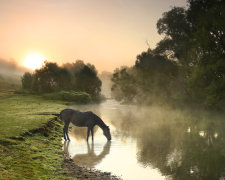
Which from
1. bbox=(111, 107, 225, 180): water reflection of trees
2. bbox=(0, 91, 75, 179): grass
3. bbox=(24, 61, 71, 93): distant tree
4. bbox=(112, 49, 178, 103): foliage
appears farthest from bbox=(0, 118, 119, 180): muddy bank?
bbox=(24, 61, 71, 93): distant tree

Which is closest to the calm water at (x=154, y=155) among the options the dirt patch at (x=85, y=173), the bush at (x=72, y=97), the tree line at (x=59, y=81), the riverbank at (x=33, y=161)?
the dirt patch at (x=85, y=173)

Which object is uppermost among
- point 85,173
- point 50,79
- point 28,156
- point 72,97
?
point 50,79

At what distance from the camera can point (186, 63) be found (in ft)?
159

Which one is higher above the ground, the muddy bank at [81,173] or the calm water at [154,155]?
the muddy bank at [81,173]

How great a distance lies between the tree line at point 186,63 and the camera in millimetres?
36031

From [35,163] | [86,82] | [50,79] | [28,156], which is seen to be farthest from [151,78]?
[35,163]

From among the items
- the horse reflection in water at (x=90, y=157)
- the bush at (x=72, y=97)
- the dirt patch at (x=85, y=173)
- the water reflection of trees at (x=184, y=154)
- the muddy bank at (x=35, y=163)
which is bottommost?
the water reflection of trees at (x=184, y=154)

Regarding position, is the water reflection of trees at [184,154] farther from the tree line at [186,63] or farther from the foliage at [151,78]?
the foliage at [151,78]

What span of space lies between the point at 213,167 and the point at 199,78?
26291 mm

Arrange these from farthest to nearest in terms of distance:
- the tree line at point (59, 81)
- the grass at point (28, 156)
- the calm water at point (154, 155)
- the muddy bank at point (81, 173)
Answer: the tree line at point (59, 81) < the calm water at point (154, 155) < the muddy bank at point (81, 173) < the grass at point (28, 156)

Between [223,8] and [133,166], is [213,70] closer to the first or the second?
[223,8]

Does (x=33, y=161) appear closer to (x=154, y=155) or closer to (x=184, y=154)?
(x=154, y=155)

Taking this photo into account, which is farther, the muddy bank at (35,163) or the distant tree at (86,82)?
the distant tree at (86,82)

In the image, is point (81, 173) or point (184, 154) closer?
point (81, 173)
